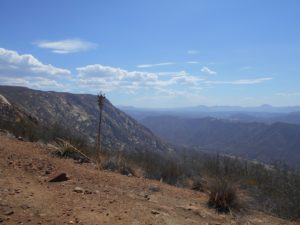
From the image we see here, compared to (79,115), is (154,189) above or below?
above

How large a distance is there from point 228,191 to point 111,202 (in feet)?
9.13

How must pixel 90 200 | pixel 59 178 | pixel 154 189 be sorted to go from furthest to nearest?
pixel 154 189 < pixel 59 178 < pixel 90 200

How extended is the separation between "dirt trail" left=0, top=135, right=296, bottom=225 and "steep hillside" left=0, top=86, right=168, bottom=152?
48.4m

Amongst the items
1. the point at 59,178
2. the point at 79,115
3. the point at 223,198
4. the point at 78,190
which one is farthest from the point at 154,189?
the point at 79,115

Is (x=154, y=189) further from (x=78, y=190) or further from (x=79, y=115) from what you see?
(x=79, y=115)

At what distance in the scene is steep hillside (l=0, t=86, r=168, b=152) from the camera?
66.2m

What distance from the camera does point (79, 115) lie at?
80.8 meters

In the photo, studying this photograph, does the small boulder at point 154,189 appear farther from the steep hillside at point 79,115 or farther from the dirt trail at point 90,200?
the steep hillside at point 79,115

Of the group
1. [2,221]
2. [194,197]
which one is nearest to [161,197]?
[194,197]

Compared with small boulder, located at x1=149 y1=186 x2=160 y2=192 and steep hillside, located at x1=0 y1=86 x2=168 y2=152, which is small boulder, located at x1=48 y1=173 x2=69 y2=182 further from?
steep hillside, located at x1=0 y1=86 x2=168 y2=152

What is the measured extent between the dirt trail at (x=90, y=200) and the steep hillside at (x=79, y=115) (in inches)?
1906

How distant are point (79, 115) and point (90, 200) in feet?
243

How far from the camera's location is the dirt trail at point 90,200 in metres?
6.77

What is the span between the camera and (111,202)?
7.83 m
